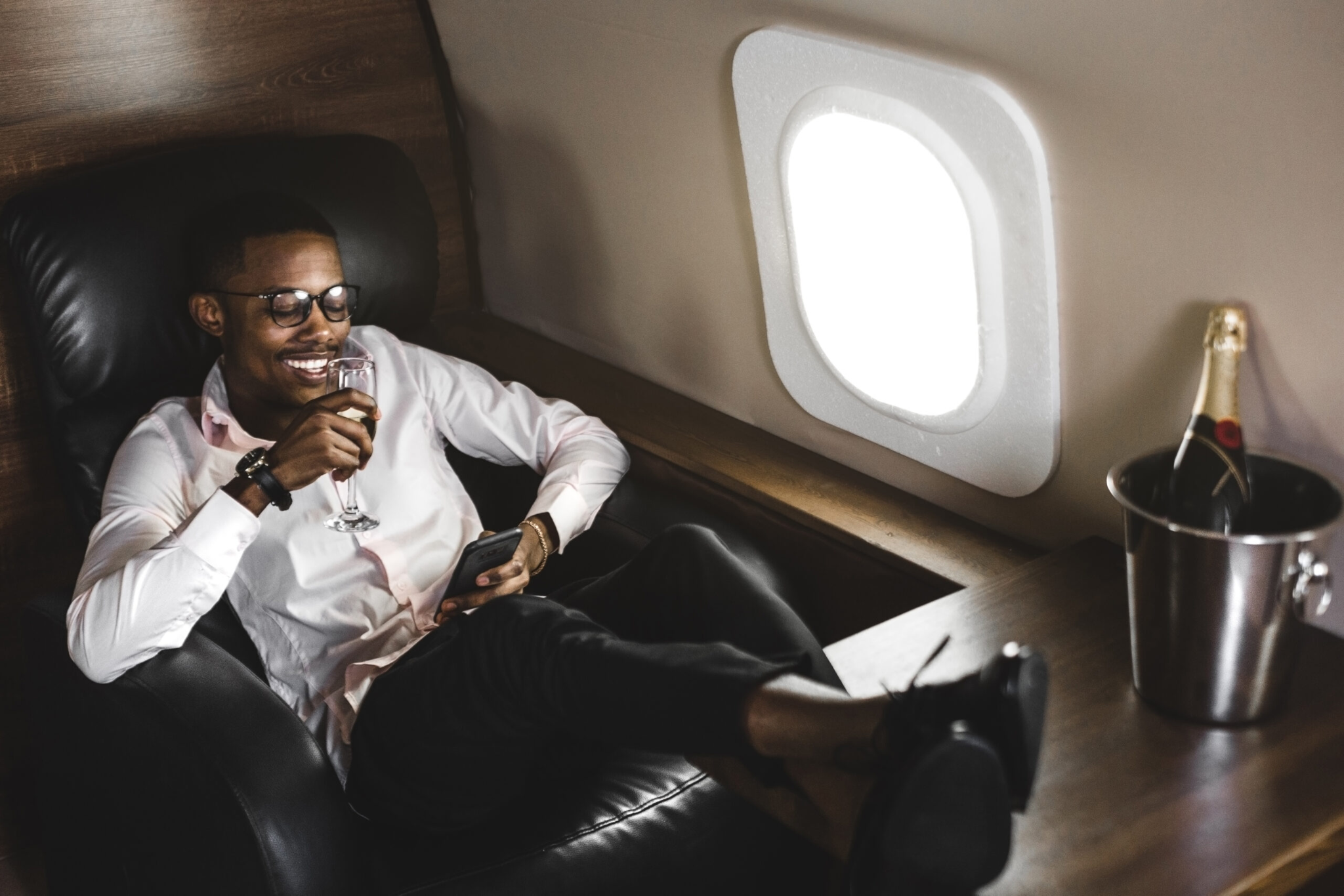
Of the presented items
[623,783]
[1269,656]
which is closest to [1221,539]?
[1269,656]

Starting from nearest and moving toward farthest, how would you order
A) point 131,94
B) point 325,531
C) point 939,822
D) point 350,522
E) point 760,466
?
point 939,822 → point 350,522 → point 325,531 → point 760,466 → point 131,94

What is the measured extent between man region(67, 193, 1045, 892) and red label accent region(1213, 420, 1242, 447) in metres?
0.43

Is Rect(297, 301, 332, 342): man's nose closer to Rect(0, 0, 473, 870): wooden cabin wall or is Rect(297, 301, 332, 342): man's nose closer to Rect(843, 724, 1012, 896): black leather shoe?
Rect(0, 0, 473, 870): wooden cabin wall

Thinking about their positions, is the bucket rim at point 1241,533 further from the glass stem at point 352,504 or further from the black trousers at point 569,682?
the glass stem at point 352,504

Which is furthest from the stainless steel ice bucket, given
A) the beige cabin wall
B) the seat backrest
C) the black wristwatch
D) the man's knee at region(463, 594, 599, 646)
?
Result: the seat backrest

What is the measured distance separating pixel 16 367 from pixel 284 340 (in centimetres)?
66

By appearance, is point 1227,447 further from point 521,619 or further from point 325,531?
point 325,531

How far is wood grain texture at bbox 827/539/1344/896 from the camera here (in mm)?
1059

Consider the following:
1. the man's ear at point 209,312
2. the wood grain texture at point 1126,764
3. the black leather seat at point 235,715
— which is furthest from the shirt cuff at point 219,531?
the wood grain texture at point 1126,764

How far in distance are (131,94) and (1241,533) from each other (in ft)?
Result: 6.52

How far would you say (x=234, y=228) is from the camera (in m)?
1.85

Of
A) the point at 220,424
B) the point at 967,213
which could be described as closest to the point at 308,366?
the point at 220,424

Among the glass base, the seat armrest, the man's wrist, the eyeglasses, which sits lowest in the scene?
the seat armrest

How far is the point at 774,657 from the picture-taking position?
4.21ft
